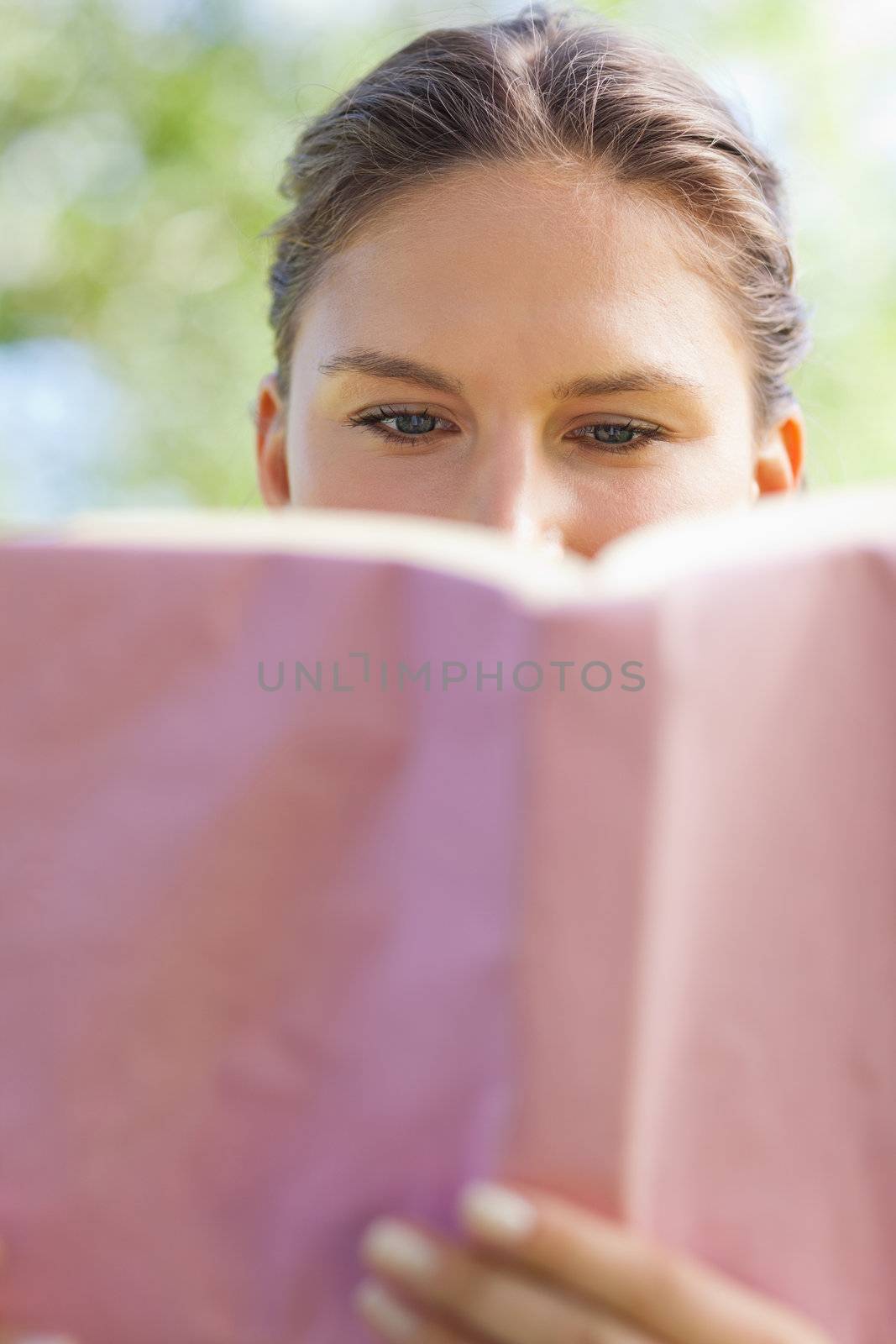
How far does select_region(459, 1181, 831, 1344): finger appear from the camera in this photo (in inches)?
17.6

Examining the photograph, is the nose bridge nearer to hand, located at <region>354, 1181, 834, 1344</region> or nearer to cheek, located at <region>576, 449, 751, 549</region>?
cheek, located at <region>576, 449, 751, 549</region>

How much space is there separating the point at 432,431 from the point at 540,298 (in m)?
0.13

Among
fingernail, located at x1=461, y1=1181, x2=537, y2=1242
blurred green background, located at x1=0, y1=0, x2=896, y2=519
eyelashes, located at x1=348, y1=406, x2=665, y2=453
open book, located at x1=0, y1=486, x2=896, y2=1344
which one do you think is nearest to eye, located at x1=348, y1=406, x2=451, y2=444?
eyelashes, located at x1=348, y1=406, x2=665, y2=453

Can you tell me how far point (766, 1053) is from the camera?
49 cm

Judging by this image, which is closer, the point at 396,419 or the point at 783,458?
the point at 396,419

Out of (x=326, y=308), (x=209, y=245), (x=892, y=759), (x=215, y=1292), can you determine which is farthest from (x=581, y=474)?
(x=209, y=245)

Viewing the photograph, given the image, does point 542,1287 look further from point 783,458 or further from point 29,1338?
point 783,458

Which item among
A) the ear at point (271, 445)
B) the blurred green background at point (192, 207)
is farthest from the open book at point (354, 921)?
the blurred green background at point (192, 207)

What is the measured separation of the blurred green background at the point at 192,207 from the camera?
5215 mm

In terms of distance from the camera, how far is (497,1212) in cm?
45

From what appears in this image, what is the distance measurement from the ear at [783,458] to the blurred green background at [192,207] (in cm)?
410

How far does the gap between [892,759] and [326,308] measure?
690 millimetres

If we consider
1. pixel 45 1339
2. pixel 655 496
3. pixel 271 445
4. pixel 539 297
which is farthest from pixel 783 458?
pixel 45 1339

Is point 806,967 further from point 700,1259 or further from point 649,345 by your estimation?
point 649,345
